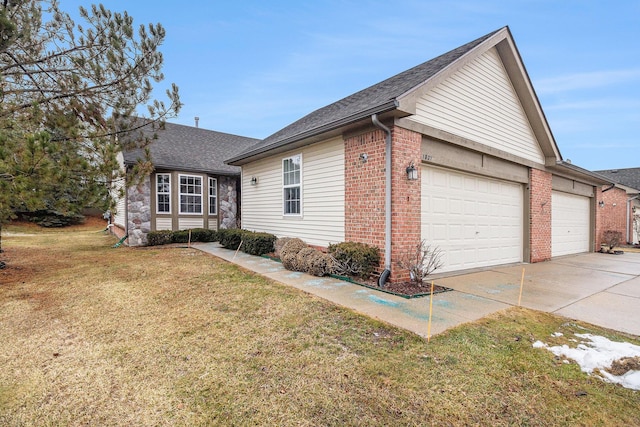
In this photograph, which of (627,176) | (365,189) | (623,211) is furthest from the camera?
(627,176)

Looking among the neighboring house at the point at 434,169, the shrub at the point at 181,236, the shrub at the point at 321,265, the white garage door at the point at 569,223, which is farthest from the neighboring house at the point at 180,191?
the white garage door at the point at 569,223

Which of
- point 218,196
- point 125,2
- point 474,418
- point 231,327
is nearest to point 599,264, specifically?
point 474,418

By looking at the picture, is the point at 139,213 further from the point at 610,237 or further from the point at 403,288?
the point at 610,237

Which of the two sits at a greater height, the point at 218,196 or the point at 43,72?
the point at 43,72

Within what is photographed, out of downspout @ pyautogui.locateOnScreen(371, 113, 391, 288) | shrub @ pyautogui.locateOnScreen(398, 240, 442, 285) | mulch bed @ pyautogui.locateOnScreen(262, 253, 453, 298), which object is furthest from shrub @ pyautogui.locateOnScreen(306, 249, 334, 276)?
shrub @ pyautogui.locateOnScreen(398, 240, 442, 285)

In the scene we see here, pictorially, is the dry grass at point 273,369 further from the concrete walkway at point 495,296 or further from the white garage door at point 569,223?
the white garage door at point 569,223

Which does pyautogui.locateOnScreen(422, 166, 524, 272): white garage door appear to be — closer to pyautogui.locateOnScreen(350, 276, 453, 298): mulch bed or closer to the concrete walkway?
the concrete walkway

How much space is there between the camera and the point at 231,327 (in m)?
3.86

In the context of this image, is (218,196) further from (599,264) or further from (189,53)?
(599,264)

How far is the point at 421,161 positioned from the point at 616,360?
14.4 feet

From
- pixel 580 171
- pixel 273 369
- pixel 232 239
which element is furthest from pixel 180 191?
pixel 580 171

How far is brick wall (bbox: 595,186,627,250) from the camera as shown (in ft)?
43.9

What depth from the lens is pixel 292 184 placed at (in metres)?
8.85

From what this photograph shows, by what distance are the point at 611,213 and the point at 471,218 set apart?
12838mm
